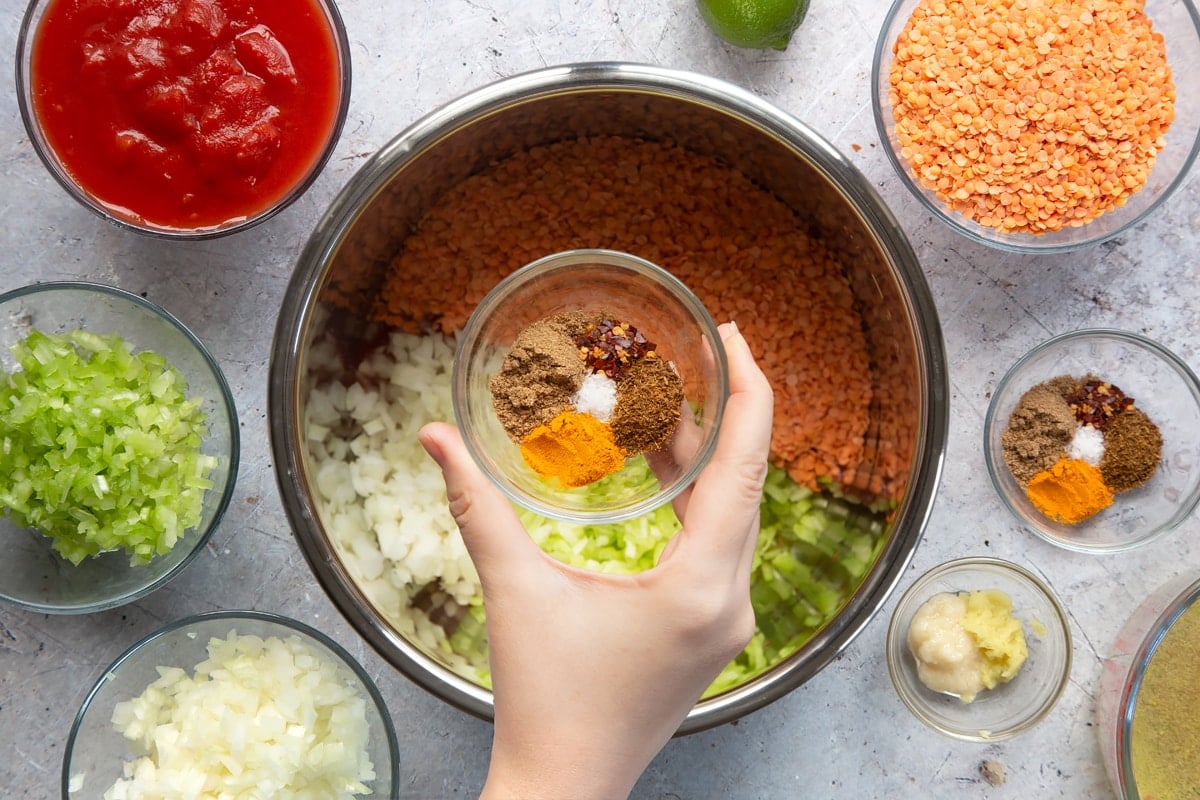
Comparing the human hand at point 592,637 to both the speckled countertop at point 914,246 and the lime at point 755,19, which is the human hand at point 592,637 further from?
the lime at point 755,19

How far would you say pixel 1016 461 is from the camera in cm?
191

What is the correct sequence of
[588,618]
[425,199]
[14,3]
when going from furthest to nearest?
1. [14,3]
2. [425,199]
3. [588,618]

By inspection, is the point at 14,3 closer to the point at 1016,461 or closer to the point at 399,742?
the point at 399,742

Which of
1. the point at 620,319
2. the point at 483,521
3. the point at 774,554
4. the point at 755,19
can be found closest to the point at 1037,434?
the point at 774,554

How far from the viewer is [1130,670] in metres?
1.91

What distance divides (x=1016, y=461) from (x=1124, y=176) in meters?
0.59

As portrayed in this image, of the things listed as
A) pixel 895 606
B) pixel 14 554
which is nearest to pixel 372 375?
pixel 14 554

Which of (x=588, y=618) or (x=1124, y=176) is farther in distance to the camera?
(x=1124, y=176)

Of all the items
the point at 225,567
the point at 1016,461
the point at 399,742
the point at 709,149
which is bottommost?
the point at 399,742

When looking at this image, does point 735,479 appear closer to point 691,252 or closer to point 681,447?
point 681,447

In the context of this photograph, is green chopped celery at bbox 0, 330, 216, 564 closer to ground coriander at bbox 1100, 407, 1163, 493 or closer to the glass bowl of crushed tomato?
the glass bowl of crushed tomato

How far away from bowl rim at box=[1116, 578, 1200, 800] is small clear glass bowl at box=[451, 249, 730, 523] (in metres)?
1.00

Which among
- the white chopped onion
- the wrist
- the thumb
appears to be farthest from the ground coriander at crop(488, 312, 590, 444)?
the white chopped onion

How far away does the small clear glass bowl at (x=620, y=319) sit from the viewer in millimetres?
1670
